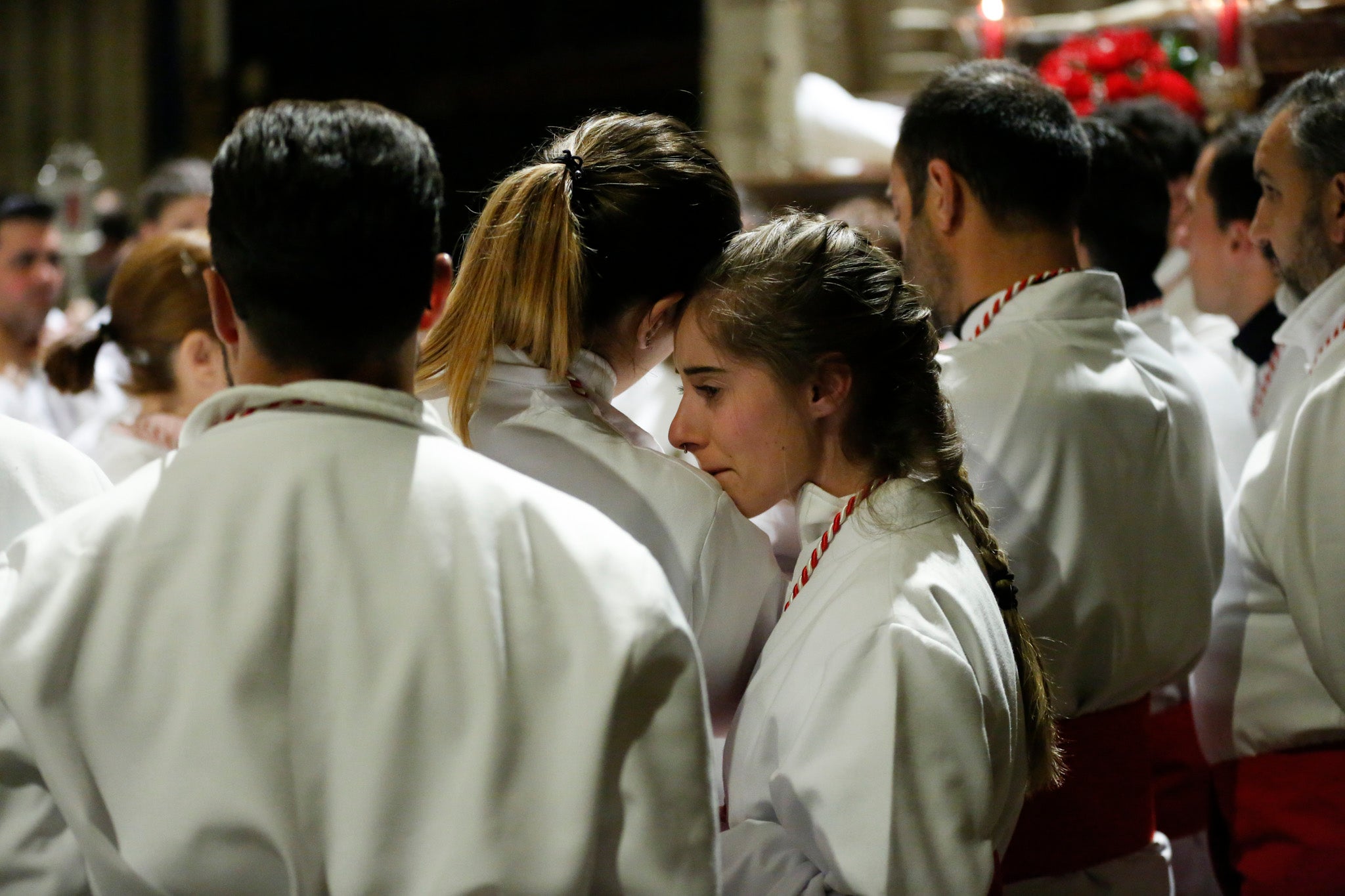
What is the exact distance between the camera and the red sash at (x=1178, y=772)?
2.60 m

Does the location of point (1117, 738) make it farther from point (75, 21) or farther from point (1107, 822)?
point (75, 21)

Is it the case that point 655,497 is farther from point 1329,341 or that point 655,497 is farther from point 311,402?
point 1329,341

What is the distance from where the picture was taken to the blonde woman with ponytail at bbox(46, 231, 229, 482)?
273 centimetres

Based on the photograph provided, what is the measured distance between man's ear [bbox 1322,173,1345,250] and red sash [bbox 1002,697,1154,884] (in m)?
0.84

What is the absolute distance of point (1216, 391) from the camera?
292 centimetres

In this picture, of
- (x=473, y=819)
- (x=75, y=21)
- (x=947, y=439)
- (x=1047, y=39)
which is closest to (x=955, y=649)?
(x=947, y=439)

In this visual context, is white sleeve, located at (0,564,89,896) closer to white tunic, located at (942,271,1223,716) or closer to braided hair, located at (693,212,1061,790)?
braided hair, located at (693,212,1061,790)

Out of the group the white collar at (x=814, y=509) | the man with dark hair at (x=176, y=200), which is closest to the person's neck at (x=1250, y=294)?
the white collar at (x=814, y=509)

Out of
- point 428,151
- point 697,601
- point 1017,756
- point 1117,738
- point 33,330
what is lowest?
point 33,330

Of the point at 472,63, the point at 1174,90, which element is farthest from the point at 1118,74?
the point at 472,63

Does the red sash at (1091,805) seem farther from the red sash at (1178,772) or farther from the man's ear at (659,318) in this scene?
the man's ear at (659,318)

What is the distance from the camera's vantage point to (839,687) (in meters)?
1.50

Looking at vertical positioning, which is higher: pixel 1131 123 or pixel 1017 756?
pixel 1131 123

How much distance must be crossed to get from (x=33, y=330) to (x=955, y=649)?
404 centimetres
